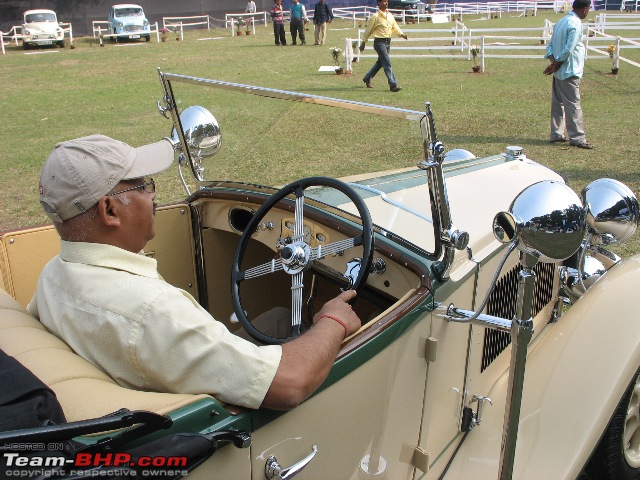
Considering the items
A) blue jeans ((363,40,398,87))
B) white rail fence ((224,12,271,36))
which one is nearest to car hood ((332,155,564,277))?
blue jeans ((363,40,398,87))

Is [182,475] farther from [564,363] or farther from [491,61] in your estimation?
[491,61]

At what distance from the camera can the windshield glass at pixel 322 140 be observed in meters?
2.22

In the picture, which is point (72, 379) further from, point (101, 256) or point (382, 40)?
point (382, 40)

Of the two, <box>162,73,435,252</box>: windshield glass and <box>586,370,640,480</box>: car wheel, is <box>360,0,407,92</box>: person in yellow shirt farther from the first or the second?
<box>586,370,640,480</box>: car wheel

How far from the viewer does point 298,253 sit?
7.16ft

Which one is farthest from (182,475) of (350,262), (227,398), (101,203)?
(350,262)

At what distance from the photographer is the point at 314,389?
1658 mm

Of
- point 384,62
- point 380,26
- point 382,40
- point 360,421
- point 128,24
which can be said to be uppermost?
point 128,24

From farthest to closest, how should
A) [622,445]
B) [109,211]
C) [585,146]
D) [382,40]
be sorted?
1. [382,40]
2. [585,146]
3. [622,445]
4. [109,211]

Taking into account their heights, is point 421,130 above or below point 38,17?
below

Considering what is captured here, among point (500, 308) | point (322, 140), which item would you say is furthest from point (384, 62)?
point (500, 308)

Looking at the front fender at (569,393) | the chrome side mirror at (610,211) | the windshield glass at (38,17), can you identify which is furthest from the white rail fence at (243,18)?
the front fender at (569,393)

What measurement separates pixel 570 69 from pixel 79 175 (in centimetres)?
773

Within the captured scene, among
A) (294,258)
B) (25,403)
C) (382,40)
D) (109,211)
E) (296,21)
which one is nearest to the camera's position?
(25,403)
